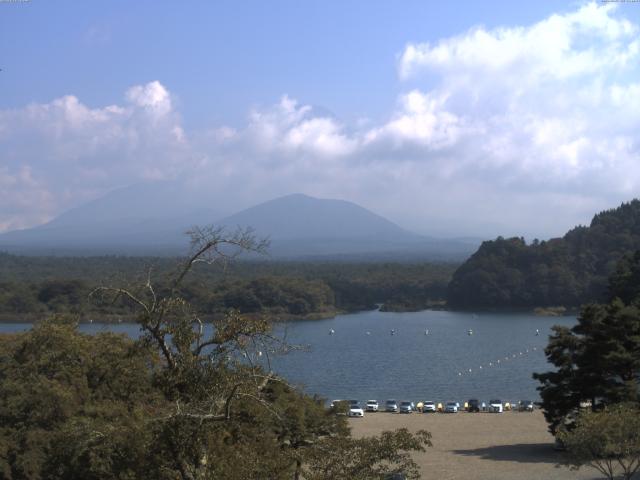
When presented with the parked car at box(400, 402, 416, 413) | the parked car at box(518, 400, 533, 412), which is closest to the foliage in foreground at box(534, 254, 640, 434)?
the parked car at box(518, 400, 533, 412)

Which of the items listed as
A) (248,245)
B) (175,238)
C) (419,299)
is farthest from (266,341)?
(175,238)

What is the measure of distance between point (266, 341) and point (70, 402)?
611cm

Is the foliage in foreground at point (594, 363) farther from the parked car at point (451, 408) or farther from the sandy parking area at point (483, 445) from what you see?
the parked car at point (451, 408)

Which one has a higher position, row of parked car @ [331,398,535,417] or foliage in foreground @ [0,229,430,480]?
foliage in foreground @ [0,229,430,480]

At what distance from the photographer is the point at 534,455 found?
14.9 m

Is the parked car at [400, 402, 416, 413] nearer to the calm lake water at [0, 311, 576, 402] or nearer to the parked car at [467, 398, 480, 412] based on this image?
the parked car at [467, 398, 480, 412]

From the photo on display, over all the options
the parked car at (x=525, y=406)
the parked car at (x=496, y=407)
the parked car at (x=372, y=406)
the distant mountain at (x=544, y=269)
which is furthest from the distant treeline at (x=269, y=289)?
the parked car at (x=525, y=406)

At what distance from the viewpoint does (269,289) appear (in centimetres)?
5103

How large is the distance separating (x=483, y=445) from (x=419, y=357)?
18.8 meters

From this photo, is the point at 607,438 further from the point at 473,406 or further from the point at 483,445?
the point at 473,406

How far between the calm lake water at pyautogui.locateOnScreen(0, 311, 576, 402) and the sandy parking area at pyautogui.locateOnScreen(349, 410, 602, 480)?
319 centimetres

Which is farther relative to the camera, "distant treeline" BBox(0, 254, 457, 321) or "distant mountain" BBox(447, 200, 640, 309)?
"distant mountain" BBox(447, 200, 640, 309)

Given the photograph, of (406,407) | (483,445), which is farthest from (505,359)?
(483,445)

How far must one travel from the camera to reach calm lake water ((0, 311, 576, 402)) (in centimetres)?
2653
